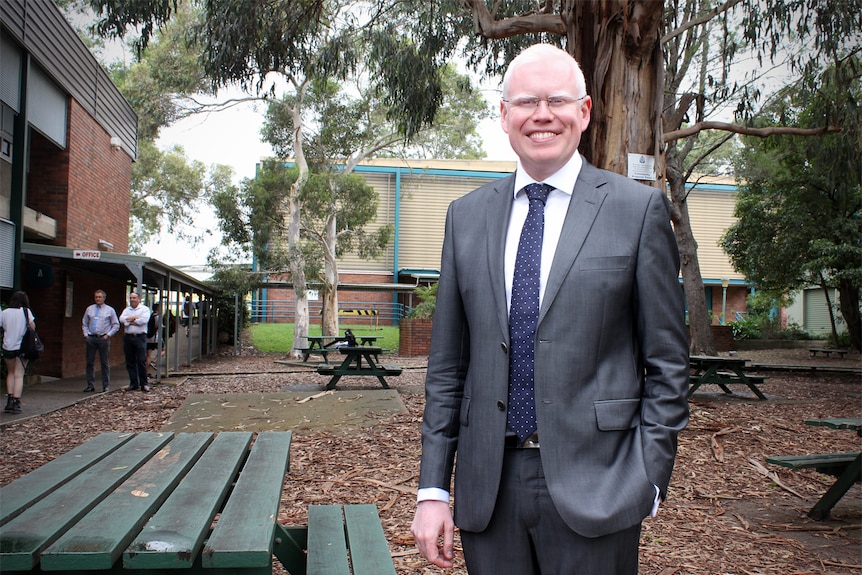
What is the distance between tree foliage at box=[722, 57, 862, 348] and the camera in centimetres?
1580

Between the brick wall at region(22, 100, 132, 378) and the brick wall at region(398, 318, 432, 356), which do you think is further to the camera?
the brick wall at region(398, 318, 432, 356)

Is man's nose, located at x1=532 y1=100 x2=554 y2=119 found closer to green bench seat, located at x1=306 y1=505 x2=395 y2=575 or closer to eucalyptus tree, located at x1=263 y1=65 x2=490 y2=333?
green bench seat, located at x1=306 y1=505 x2=395 y2=575

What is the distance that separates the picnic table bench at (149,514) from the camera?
2.13m

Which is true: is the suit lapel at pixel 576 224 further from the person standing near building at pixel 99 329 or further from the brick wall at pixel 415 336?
the brick wall at pixel 415 336

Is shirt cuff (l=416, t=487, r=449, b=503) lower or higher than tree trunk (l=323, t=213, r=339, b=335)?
lower

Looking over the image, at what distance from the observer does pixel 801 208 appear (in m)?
20.3

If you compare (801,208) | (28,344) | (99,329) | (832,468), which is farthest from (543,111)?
(801,208)

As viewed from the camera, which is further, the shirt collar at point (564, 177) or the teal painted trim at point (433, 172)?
the teal painted trim at point (433, 172)

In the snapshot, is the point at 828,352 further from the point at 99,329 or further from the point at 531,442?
the point at 531,442

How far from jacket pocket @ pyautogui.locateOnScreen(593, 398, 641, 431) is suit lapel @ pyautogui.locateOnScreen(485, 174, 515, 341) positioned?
281 millimetres

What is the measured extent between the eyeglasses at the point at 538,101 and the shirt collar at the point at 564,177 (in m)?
0.15

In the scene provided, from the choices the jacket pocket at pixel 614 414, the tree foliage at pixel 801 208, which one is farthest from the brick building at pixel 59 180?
the tree foliage at pixel 801 208

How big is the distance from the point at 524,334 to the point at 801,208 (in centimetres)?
2074

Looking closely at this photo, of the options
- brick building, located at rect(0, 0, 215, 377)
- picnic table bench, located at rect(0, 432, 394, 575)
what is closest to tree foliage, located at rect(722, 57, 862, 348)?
brick building, located at rect(0, 0, 215, 377)
